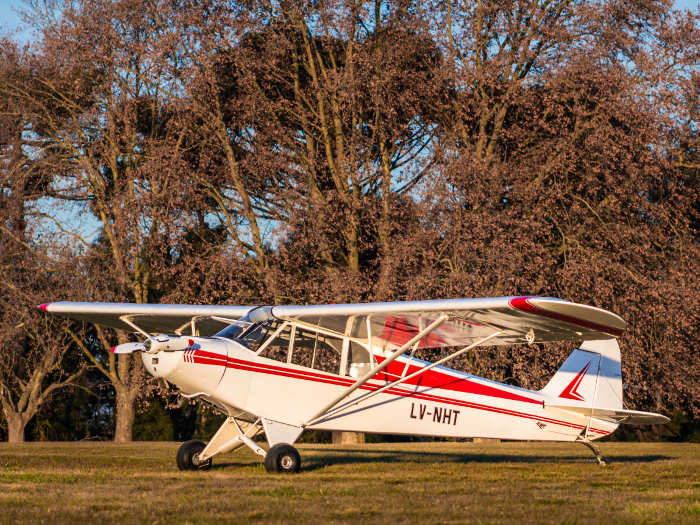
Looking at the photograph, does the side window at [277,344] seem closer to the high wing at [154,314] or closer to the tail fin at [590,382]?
the high wing at [154,314]

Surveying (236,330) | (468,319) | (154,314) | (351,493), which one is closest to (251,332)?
(236,330)

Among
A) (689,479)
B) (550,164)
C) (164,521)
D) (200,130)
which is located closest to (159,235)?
(200,130)

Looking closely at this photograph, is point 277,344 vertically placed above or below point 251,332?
below

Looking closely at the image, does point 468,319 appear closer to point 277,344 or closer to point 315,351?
point 315,351

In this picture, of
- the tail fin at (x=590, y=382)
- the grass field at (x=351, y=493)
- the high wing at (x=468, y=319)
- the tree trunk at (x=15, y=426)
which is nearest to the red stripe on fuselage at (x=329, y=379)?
the tail fin at (x=590, y=382)

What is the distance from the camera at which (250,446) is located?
1067 cm

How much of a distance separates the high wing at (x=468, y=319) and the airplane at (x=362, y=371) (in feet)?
0.06

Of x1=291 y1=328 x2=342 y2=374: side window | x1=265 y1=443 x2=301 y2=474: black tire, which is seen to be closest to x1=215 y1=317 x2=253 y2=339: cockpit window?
x1=291 y1=328 x2=342 y2=374: side window

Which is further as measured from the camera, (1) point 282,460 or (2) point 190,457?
(2) point 190,457

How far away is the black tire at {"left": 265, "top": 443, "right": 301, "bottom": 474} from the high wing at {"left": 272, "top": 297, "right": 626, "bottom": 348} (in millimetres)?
1649

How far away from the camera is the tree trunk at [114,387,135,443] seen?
26781mm

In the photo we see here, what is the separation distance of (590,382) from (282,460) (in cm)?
557

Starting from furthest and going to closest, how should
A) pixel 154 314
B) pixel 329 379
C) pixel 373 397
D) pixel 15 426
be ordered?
pixel 15 426, pixel 154 314, pixel 373 397, pixel 329 379

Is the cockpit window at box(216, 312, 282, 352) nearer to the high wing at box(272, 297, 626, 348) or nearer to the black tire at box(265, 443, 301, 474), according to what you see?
the high wing at box(272, 297, 626, 348)
